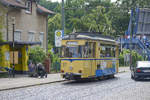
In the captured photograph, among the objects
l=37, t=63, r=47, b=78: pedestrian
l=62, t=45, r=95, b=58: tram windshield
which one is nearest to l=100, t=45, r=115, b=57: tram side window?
l=62, t=45, r=95, b=58: tram windshield

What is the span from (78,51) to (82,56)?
0.42 metres

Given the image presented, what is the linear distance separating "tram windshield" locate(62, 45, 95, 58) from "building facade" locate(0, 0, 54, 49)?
35.9 ft

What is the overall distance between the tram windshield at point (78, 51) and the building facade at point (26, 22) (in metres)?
11.0

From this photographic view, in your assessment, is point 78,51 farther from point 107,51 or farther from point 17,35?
point 17,35

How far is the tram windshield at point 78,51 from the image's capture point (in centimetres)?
2133

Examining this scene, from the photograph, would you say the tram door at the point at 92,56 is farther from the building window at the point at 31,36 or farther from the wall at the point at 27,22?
the building window at the point at 31,36

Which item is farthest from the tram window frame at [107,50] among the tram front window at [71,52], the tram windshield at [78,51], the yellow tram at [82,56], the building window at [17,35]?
the building window at [17,35]

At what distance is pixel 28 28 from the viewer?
116 ft

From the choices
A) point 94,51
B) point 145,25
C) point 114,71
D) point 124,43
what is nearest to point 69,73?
point 94,51

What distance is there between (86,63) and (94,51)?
1304 millimetres

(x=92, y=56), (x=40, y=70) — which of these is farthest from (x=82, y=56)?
(x=40, y=70)

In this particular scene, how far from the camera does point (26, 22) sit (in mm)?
34906

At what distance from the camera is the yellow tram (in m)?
21.2

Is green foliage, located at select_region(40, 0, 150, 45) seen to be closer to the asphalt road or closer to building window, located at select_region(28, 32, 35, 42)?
building window, located at select_region(28, 32, 35, 42)
